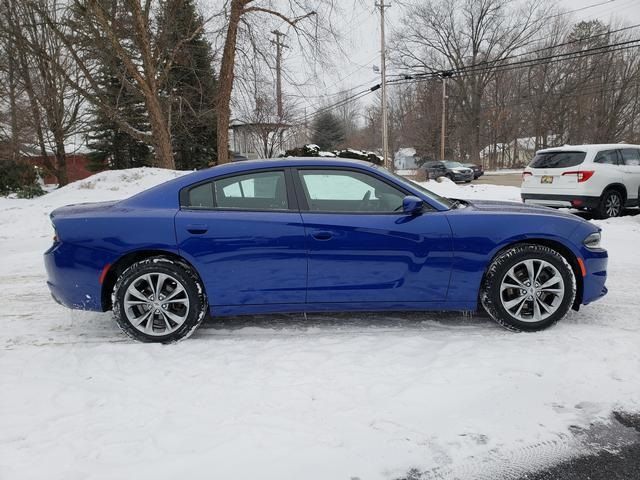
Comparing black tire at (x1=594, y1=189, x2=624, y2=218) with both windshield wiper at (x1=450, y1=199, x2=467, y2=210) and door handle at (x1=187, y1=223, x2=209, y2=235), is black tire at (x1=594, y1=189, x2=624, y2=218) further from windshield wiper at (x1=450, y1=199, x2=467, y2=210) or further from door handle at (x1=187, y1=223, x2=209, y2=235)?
door handle at (x1=187, y1=223, x2=209, y2=235)

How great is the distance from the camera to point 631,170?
31.4 ft

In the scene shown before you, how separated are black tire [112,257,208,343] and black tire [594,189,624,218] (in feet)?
29.1

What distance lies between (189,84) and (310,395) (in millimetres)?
22939

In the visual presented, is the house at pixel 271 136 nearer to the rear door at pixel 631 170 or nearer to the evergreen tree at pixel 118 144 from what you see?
the evergreen tree at pixel 118 144

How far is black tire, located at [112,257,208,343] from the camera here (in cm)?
352

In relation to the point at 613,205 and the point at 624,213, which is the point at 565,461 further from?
the point at 624,213

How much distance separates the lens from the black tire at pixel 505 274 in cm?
358

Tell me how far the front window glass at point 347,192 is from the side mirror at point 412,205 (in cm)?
10

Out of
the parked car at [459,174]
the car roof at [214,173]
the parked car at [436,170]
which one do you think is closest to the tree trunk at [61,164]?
the parked car at [436,170]

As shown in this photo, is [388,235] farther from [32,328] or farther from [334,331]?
[32,328]

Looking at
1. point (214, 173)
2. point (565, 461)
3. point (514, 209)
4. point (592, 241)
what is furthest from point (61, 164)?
point (565, 461)

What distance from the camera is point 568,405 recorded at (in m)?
2.63

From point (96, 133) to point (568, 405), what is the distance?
3023 centimetres

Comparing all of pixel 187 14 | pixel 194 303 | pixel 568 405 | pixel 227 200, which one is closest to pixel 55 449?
pixel 194 303
